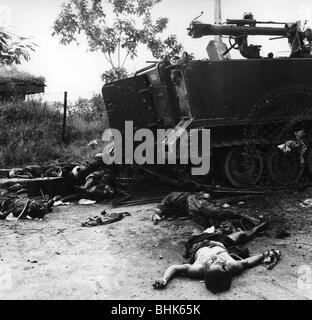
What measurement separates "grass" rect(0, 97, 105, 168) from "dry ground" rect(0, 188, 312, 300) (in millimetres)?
5550

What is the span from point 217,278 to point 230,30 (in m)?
5.28

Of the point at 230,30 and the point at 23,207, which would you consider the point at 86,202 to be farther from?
the point at 230,30

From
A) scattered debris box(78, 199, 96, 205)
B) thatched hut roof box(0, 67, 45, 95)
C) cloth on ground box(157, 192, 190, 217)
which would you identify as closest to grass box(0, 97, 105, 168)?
thatched hut roof box(0, 67, 45, 95)

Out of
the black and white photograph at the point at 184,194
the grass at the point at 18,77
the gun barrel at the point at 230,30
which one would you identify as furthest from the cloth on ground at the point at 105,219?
the grass at the point at 18,77

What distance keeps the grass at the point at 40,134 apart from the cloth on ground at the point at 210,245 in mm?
7720

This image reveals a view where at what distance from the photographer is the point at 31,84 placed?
15.8 metres

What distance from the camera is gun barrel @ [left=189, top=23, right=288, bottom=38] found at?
7652 mm

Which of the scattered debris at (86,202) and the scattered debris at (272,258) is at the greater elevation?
the scattered debris at (272,258)

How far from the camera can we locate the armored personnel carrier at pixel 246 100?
7.23 meters

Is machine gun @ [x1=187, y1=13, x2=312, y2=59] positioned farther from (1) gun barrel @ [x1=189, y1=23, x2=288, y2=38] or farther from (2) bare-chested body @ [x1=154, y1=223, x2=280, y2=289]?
(2) bare-chested body @ [x1=154, y1=223, x2=280, y2=289]

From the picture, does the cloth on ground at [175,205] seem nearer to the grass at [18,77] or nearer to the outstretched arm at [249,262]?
the outstretched arm at [249,262]

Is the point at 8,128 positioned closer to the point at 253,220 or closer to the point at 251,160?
the point at 251,160

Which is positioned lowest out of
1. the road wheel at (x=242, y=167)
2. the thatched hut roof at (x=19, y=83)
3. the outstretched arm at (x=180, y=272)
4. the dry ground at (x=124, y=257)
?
the dry ground at (x=124, y=257)
